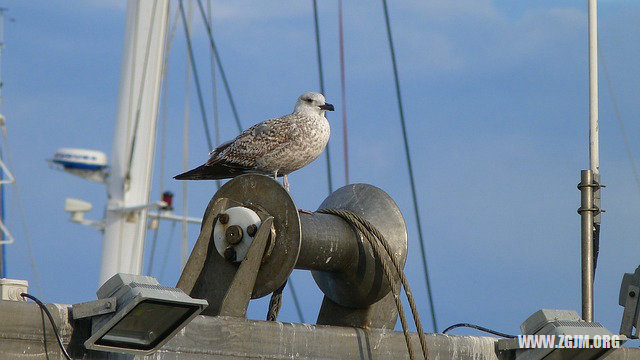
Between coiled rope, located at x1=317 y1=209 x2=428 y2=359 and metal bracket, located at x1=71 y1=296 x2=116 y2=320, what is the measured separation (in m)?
1.89

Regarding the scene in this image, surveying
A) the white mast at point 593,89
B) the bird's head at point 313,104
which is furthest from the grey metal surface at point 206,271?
the white mast at point 593,89

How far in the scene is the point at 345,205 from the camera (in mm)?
7734

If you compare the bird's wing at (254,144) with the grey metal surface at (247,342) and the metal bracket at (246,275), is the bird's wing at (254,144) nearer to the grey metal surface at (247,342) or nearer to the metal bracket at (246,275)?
the metal bracket at (246,275)

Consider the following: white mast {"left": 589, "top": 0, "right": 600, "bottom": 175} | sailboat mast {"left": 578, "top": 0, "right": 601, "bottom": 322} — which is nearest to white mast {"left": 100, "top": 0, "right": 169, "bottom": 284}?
white mast {"left": 589, "top": 0, "right": 600, "bottom": 175}

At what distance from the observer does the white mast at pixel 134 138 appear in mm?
22703

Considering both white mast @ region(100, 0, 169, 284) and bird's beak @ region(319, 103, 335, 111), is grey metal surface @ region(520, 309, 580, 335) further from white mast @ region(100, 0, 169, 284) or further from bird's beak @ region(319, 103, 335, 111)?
white mast @ region(100, 0, 169, 284)

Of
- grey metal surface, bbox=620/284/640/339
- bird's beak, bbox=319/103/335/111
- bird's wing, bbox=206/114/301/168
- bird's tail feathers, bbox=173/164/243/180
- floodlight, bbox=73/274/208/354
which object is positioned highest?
bird's beak, bbox=319/103/335/111

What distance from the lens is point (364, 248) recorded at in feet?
23.8

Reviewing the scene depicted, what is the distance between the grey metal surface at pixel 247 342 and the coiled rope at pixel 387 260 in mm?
208

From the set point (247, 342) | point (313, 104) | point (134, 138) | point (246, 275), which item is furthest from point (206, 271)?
point (134, 138)

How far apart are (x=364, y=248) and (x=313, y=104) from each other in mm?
1789

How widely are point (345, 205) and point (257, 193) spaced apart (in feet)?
3.51

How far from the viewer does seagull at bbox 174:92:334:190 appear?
8281mm

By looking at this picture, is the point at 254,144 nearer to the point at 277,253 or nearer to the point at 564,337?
the point at 277,253
